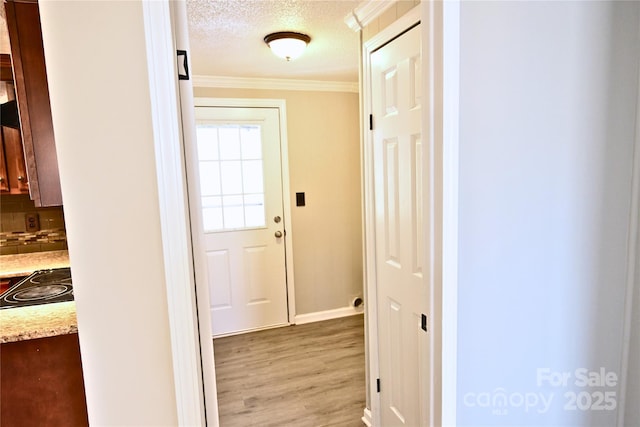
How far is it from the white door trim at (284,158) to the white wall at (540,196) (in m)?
2.42

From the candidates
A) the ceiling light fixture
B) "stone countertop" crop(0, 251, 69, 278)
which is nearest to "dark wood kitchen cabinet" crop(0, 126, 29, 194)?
"stone countertop" crop(0, 251, 69, 278)

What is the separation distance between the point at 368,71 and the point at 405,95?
0.36m

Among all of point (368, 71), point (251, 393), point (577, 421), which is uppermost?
point (368, 71)

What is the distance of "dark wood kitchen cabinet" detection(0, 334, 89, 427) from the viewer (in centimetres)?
148

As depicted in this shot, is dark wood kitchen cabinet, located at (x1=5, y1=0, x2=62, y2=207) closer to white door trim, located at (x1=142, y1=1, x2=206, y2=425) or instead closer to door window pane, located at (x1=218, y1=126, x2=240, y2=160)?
white door trim, located at (x1=142, y1=1, x2=206, y2=425)

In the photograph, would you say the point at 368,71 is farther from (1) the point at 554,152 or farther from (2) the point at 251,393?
(2) the point at 251,393

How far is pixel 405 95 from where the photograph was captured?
1.63 metres

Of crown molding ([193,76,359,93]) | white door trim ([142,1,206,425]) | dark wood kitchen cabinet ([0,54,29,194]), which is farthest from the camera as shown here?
crown molding ([193,76,359,93])

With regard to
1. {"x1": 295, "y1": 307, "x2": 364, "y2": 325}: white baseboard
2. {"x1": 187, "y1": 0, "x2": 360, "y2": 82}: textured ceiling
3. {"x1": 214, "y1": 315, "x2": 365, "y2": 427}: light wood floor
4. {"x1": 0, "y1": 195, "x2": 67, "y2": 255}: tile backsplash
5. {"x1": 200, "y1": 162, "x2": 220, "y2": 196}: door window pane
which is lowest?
{"x1": 214, "y1": 315, "x2": 365, "y2": 427}: light wood floor

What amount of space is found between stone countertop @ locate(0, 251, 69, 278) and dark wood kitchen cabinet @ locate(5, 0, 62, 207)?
1.21 metres

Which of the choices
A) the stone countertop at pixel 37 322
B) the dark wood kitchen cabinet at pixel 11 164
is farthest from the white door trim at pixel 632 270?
the dark wood kitchen cabinet at pixel 11 164

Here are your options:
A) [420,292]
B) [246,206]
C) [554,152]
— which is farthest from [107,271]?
[246,206]

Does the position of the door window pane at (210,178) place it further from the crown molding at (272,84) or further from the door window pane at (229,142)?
the crown molding at (272,84)

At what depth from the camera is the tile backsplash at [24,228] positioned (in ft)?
9.57
